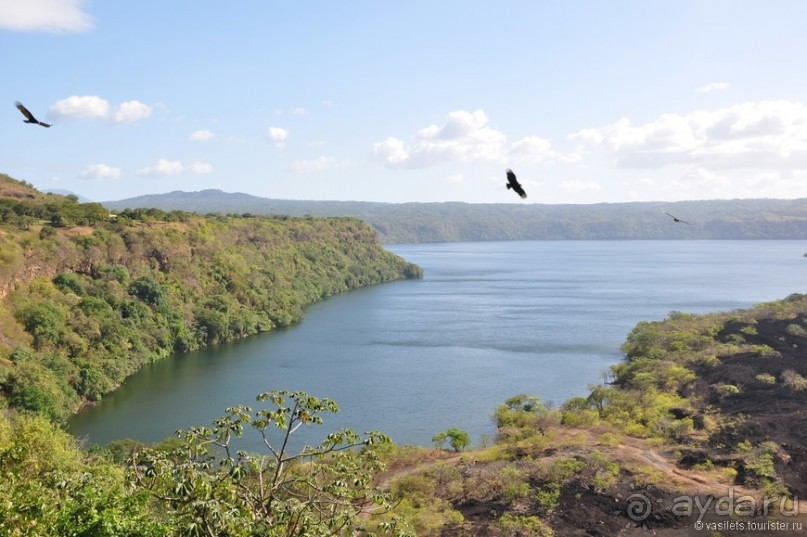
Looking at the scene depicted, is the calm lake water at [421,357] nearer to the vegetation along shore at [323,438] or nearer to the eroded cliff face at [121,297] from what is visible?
the eroded cliff face at [121,297]

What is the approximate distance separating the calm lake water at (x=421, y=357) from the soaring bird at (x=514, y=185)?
32.4 meters

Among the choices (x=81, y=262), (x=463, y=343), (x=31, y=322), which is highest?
(x=81, y=262)

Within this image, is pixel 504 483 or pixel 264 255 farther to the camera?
pixel 264 255

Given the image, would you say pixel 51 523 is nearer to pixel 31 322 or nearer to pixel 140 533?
pixel 140 533

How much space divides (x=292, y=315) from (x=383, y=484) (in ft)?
173

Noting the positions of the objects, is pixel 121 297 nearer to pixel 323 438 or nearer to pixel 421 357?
pixel 421 357

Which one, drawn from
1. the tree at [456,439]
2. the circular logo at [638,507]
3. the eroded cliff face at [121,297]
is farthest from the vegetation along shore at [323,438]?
the tree at [456,439]

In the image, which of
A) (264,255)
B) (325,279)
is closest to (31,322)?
(264,255)

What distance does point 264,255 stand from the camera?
96250 mm

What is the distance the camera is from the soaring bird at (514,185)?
5.08 m

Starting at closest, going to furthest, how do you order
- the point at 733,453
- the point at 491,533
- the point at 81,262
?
1. the point at 491,533
2. the point at 733,453
3. the point at 81,262

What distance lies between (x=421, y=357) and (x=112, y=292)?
92.8ft

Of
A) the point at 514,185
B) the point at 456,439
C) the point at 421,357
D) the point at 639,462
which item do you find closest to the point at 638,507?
the point at 639,462

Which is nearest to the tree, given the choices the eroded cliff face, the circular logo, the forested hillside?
the circular logo
